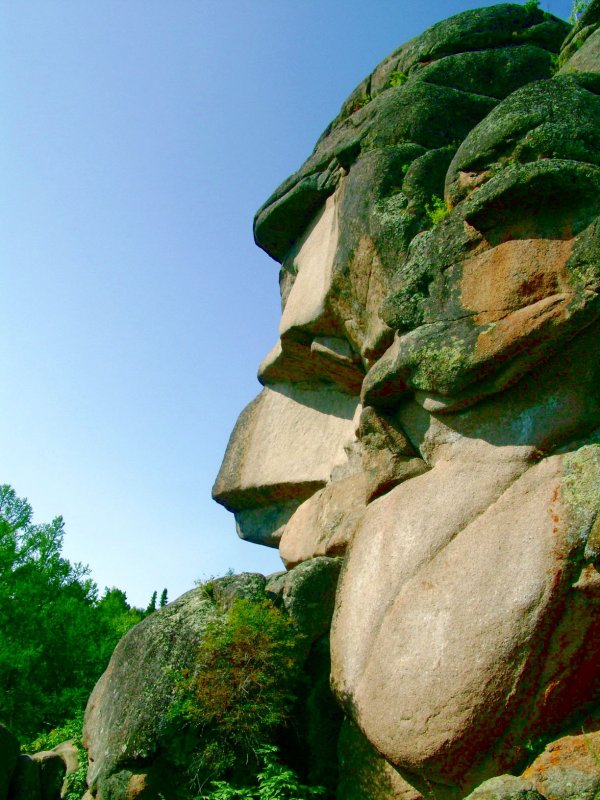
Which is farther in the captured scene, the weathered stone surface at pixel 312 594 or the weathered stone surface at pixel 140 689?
the weathered stone surface at pixel 312 594

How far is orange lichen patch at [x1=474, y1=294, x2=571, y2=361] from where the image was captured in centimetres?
854

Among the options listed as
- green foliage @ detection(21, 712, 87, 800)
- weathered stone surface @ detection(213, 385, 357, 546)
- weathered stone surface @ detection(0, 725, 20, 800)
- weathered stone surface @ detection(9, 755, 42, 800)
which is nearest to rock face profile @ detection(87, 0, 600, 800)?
weathered stone surface @ detection(213, 385, 357, 546)

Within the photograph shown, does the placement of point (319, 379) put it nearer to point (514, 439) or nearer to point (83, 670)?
point (514, 439)

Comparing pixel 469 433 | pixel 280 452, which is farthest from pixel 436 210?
pixel 280 452

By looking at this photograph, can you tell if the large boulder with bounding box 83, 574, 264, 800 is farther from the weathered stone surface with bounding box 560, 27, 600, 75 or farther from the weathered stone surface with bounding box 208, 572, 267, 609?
the weathered stone surface with bounding box 560, 27, 600, 75

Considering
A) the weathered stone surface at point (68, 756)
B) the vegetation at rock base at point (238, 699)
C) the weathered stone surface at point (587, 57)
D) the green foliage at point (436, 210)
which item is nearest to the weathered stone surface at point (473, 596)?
the vegetation at rock base at point (238, 699)

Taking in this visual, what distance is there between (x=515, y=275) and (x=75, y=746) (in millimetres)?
10504

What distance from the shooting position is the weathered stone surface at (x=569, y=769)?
6465mm

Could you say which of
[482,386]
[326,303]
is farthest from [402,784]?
[326,303]

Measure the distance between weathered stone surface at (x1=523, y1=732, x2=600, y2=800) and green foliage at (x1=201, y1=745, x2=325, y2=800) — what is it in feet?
9.64

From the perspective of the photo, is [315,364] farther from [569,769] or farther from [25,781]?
[569,769]

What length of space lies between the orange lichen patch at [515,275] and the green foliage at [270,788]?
246 inches

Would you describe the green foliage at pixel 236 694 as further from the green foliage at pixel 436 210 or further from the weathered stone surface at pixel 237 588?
the green foliage at pixel 436 210

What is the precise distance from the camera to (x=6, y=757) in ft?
34.3
